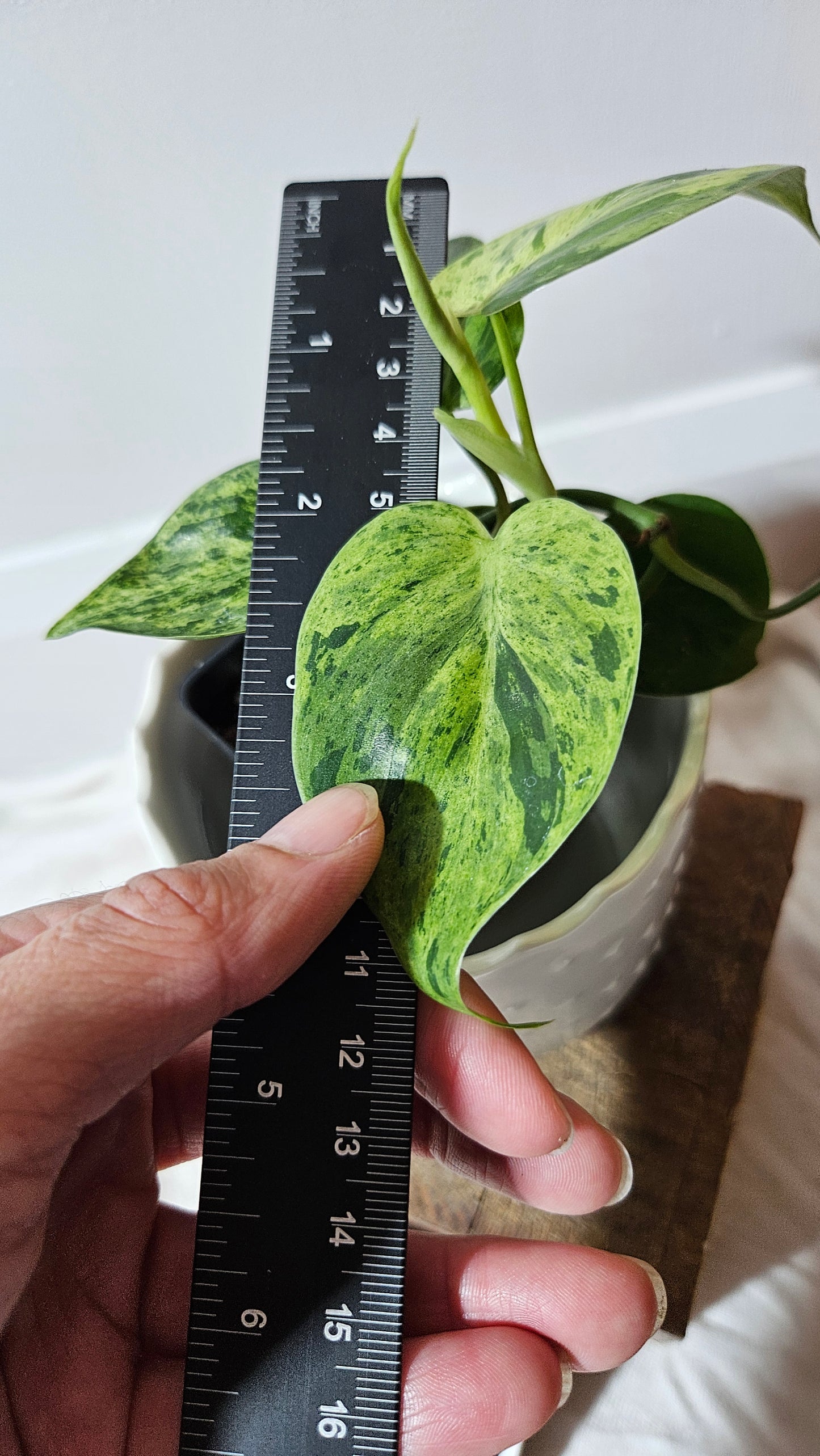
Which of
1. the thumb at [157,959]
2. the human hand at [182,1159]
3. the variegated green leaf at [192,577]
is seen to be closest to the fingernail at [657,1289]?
the human hand at [182,1159]

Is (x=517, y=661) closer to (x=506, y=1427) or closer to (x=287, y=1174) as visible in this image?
(x=287, y=1174)

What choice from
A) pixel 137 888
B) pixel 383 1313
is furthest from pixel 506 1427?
pixel 137 888

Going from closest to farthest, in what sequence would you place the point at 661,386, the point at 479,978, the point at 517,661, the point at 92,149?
the point at 517,661 → the point at 479,978 → the point at 92,149 → the point at 661,386

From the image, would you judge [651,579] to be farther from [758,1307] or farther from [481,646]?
[758,1307]

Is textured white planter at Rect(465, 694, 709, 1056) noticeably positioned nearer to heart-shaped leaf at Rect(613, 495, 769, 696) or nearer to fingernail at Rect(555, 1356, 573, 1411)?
heart-shaped leaf at Rect(613, 495, 769, 696)

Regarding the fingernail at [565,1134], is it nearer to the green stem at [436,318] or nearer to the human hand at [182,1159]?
the human hand at [182,1159]

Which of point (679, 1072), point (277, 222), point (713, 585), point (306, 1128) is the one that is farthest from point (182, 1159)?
point (277, 222)
